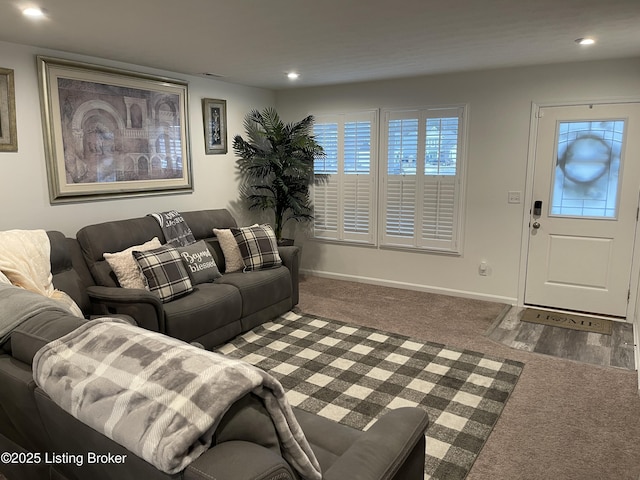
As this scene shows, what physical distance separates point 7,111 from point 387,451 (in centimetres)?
335

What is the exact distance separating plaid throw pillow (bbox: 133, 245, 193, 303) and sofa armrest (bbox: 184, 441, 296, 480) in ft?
7.86

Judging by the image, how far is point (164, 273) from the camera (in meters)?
3.27

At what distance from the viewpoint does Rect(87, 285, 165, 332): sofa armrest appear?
114 inches

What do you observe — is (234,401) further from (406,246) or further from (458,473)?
(406,246)

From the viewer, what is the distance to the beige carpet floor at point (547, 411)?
2156mm

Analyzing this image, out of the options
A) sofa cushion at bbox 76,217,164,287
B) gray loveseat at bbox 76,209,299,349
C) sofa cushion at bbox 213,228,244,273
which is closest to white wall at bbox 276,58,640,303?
gray loveseat at bbox 76,209,299,349

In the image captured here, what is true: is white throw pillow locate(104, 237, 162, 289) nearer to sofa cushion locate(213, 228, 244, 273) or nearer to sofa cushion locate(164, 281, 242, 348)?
sofa cushion locate(164, 281, 242, 348)

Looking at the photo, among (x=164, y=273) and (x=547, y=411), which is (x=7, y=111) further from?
(x=547, y=411)

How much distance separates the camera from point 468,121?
4.45m

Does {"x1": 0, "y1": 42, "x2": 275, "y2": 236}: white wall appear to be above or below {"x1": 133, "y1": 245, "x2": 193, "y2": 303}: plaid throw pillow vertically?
above

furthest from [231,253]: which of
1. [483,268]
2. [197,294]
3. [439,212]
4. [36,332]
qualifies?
[36,332]

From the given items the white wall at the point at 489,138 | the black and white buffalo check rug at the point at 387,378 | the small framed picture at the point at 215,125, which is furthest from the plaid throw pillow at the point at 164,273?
the white wall at the point at 489,138

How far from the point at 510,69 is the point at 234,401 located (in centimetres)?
→ 421

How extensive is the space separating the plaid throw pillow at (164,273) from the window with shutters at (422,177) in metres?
2.49
